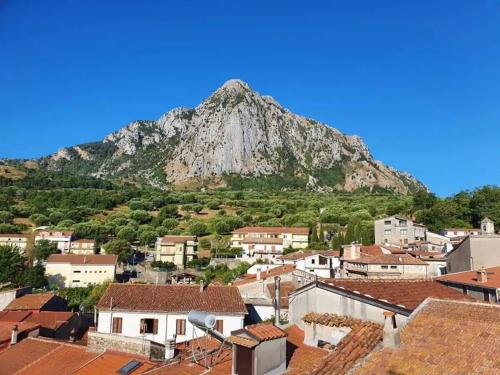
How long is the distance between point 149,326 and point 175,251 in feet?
191

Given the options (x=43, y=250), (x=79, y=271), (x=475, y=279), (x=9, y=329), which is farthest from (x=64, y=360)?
(x=43, y=250)

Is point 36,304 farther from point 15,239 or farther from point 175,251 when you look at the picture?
point 15,239

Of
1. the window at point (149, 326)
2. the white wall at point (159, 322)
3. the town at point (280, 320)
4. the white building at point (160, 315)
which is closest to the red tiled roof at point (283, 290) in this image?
the town at point (280, 320)

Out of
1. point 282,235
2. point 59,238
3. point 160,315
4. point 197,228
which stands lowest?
point 160,315

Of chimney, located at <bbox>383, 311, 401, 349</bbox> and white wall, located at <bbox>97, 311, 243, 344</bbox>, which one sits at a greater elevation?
chimney, located at <bbox>383, 311, 401, 349</bbox>

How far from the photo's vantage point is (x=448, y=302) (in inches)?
423

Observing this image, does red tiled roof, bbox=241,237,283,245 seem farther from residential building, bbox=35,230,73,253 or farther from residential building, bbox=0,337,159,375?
residential building, bbox=0,337,159,375

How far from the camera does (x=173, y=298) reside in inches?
1137

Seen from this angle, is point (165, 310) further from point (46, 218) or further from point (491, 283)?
point (46, 218)

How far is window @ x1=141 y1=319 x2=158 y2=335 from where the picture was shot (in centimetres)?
2731

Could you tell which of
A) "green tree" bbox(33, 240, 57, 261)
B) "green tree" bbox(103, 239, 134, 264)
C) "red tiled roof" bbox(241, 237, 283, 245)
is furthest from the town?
"red tiled roof" bbox(241, 237, 283, 245)

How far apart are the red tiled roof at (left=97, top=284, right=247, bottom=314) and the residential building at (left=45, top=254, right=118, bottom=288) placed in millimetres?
42642

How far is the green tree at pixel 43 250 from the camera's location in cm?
7725

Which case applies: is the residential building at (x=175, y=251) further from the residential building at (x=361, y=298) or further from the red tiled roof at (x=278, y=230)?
Result: the residential building at (x=361, y=298)
